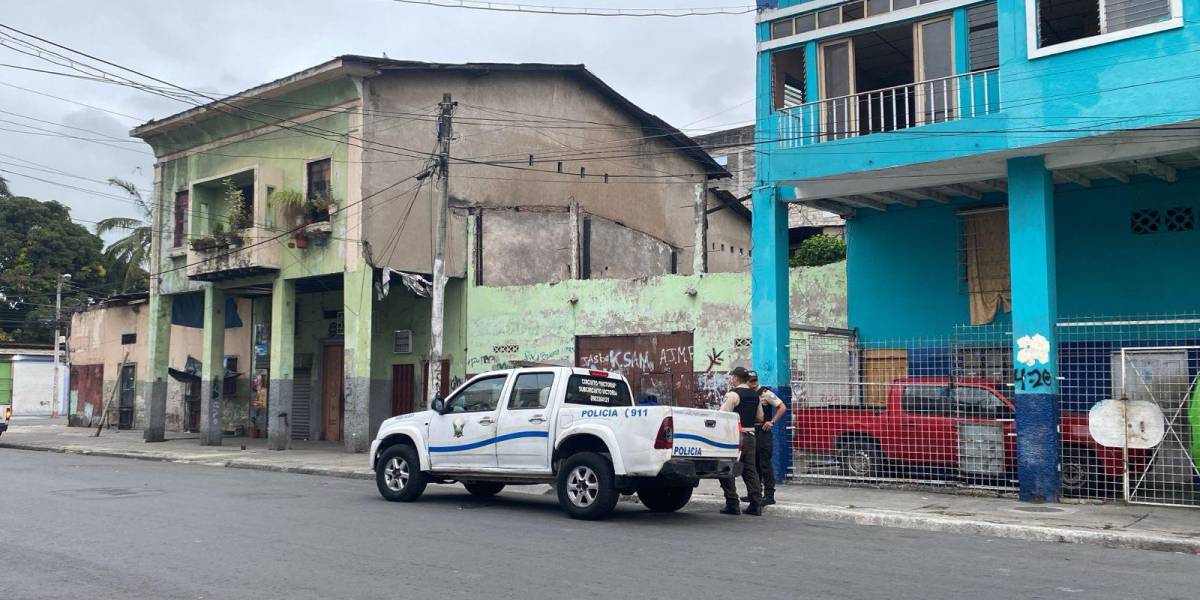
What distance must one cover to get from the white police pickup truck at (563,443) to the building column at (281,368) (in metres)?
10.9

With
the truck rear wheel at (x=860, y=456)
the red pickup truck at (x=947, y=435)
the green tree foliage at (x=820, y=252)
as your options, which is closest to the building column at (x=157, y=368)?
the green tree foliage at (x=820, y=252)

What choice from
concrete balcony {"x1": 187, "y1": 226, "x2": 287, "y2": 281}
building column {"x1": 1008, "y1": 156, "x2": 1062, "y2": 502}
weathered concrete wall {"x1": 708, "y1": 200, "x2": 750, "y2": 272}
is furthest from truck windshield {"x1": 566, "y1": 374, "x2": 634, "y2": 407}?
weathered concrete wall {"x1": 708, "y1": 200, "x2": 750, "y2": 272}

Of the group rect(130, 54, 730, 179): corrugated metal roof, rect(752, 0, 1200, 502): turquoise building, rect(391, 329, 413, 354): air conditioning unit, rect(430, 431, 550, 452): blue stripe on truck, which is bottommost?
rect(430, 431, 550, 452): blue stripe on truck

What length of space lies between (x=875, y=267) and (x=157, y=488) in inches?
486

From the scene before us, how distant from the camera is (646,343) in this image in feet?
65.6

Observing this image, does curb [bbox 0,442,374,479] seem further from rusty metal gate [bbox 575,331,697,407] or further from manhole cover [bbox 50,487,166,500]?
rusty metal gate [bbox 575,331,697,407]

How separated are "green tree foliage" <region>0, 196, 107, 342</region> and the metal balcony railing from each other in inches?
1800

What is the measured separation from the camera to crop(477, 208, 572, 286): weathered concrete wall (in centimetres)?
2336

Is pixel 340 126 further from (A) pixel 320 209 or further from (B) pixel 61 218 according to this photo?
(B) pixel 61 218

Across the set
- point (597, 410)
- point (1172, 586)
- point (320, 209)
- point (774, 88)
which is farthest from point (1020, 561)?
point (320, 209)

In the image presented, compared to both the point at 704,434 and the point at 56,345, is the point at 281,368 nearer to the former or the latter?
the point at 704,434

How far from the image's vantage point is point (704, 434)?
1085cm

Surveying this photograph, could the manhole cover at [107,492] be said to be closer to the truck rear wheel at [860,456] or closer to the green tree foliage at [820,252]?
the truck rear wheel at [860,456]

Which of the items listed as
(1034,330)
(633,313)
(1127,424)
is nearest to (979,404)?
(1034,330)
